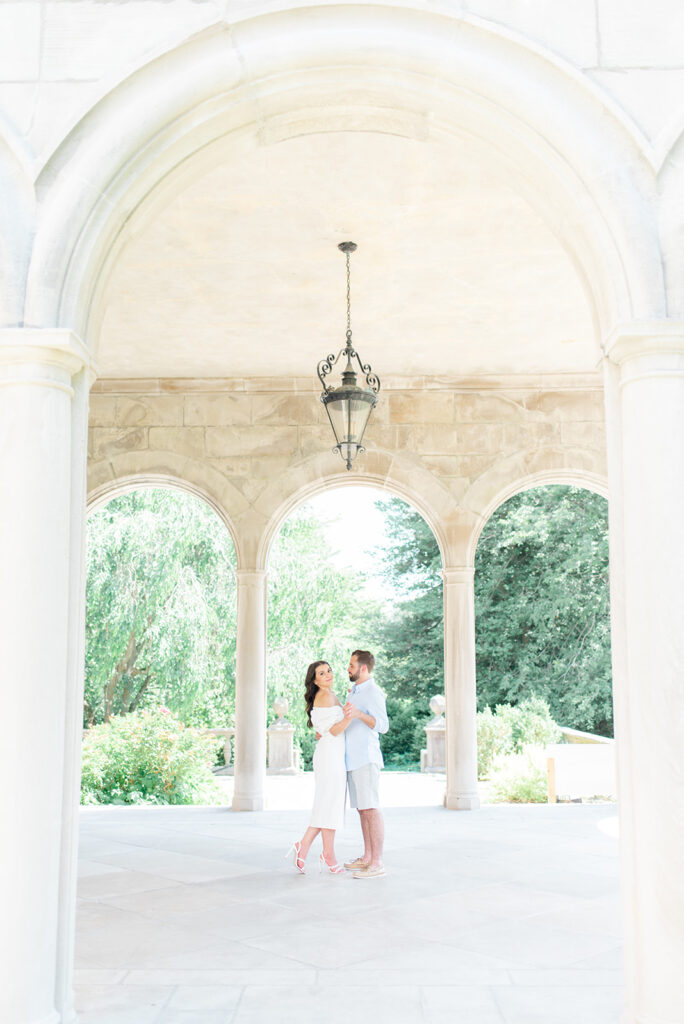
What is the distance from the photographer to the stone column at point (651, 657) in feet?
10.6

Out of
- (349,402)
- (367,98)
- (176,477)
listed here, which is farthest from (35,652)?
(176,477)

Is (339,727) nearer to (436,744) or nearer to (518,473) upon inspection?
(518,473)

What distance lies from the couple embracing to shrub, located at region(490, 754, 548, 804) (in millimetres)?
6358

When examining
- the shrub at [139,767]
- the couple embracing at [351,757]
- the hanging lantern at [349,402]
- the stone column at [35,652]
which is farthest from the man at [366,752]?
the shrub at [139,767]

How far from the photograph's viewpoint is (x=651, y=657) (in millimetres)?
3352

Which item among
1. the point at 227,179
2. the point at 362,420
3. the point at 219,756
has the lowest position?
the point at 219,756

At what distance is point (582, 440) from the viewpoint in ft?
33.7

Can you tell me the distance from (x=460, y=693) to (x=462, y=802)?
3.60 feet

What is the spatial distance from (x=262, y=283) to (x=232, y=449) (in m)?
2.93

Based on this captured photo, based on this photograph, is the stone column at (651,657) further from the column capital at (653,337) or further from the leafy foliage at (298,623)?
the leafy foliage at (298,623)

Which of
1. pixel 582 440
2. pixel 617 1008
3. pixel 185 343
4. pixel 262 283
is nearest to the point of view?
pixel 617 1008

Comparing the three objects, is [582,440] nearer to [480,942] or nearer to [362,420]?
[362,420]

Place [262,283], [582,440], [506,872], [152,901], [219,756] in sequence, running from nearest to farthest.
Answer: [152,901], [506,872], [262,283], [582,440], [219,756]

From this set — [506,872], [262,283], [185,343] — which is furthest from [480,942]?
[185,343]
